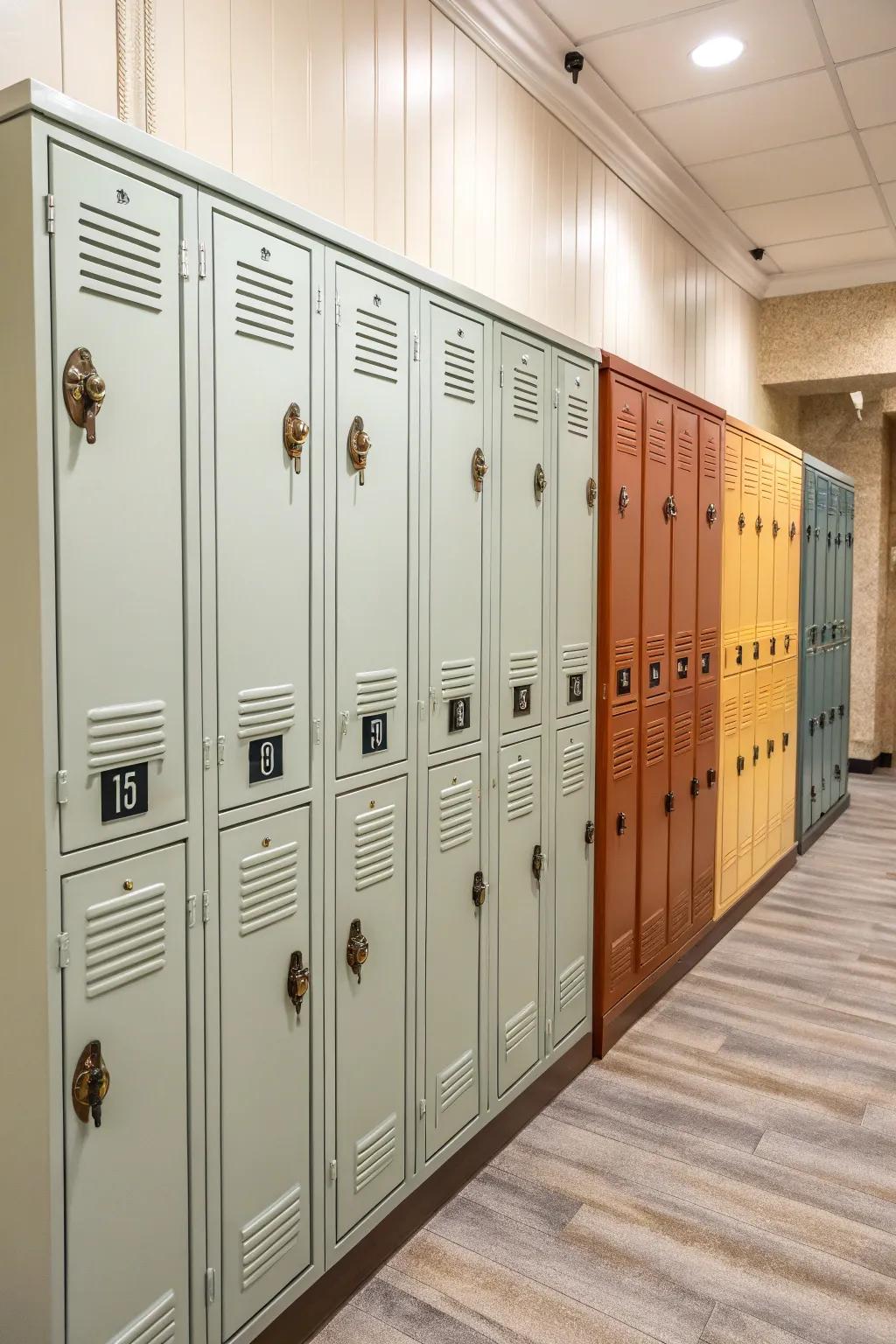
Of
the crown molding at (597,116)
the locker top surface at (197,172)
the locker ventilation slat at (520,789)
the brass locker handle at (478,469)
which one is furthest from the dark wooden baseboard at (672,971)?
the crown molding at (597,116)

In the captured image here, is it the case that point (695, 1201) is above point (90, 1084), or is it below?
below

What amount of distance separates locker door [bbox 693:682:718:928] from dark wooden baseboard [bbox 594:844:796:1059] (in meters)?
0.12

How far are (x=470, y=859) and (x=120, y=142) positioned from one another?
1.81 m

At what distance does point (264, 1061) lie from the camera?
1.91 metres

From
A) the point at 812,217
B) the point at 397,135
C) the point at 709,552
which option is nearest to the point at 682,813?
the point at 709,552

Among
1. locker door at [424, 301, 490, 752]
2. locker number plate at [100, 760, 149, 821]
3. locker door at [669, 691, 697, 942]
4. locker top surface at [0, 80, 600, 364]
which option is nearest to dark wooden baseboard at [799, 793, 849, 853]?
locker door at [669, 691, 697, 942]

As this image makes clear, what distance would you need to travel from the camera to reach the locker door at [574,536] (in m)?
3.03

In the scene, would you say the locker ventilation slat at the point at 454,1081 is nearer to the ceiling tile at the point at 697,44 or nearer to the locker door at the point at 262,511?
the locker door at the point at 262,511

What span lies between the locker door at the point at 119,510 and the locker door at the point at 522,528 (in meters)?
1.22

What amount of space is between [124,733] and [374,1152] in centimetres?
125

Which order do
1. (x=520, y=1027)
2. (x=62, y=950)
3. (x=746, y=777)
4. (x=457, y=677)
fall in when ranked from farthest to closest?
1. (x=746, y=777)
2. (x=520, y=1027)
3. (x=457, y=677)
4. (x=62, y=950)

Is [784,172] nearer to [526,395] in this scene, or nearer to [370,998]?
[526,395]

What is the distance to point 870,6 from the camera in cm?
326

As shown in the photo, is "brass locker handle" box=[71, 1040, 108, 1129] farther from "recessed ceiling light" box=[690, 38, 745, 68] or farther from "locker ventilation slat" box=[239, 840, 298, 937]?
"recessed ceiling light" box=[690, 38, 745, 68]
